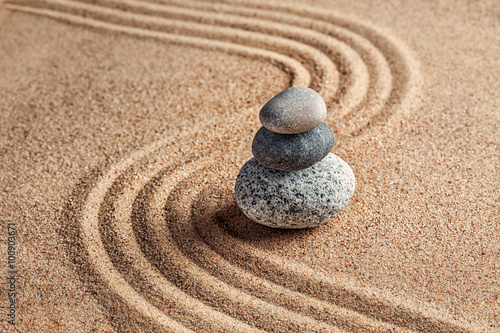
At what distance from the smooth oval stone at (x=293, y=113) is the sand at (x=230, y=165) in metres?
0.68

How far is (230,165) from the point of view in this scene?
342 centimetres

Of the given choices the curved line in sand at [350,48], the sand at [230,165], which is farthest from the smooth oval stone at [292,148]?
the curved line in sand at [350,48]

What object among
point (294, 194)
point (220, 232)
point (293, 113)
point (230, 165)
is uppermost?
point (293, 113)

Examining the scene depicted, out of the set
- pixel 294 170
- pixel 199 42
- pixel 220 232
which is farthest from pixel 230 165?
pixel 199 42

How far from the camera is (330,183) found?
282cm

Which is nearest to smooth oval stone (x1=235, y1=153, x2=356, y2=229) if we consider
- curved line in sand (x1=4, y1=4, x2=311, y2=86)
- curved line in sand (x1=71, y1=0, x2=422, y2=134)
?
curved line in sand (x1=71, y1=0, x2=422, y2=134)

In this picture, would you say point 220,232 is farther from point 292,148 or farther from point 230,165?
point 292,148

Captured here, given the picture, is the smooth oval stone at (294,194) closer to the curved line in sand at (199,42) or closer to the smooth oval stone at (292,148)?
the smooth oval stone at (292,148)

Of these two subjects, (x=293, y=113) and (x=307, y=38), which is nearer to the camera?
(x=293, y=113)

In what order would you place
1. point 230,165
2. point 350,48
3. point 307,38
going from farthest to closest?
1. point 307,38
2. point 350,48
3. point 230,165

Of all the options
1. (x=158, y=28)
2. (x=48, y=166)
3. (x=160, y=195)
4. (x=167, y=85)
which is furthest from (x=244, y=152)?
(x=158, y=28)

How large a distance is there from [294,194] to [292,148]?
0.26 meters

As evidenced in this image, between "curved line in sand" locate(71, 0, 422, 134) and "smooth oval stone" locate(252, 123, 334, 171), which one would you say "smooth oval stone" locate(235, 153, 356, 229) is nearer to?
"smooth oval stone" locate(252, 123, 334, 171)

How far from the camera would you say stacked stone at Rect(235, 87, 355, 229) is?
265 centimetres
